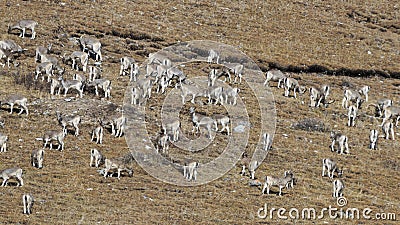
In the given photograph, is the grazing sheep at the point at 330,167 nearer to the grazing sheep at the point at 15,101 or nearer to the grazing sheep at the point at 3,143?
the grazing sheep at the point at 3,143

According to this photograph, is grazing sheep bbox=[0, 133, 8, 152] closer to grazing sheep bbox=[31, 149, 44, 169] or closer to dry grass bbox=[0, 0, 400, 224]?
dry grass bbox=[0, 0, 400, 224]

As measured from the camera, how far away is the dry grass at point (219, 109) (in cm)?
2798

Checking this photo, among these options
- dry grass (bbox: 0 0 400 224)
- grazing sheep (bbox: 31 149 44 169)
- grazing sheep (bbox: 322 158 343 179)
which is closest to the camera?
dry grass (bbox: 0 0 400 224)

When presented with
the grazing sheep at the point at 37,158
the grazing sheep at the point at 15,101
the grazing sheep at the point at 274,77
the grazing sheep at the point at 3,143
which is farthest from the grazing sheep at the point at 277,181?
the grazing sheep at the point at 274,77

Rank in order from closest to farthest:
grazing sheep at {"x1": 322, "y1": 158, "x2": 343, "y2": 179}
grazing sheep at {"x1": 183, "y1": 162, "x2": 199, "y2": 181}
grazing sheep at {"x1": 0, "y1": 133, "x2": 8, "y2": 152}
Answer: grazing sheep at {"x1": 183, "y1": 162, "x2": 199, "y2": 181} → grazing sheep at {"x1": 0, "y1": 133, "x2": 8, "y2": 152} → grazing sheep at {"x1": 322, "y1": 158, "x2": 343, "y2": 179}

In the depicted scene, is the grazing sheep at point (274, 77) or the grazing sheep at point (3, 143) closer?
the grazing sheep at point (3, 143)

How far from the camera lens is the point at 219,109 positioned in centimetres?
3900

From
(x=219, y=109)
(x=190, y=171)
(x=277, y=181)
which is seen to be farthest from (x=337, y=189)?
(x=219, y=109)

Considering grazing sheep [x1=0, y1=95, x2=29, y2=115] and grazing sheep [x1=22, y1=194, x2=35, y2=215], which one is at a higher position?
grazing sheep [x1=0, y1=95, x2=29, y2=115]

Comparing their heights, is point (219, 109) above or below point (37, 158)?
above

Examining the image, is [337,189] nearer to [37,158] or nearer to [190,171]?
[190,171]

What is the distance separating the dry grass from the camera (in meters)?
28.0

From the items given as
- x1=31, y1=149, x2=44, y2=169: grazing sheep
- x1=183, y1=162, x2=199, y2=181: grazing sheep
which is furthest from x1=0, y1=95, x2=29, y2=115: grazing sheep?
x1=183, y1=162, x2=199, y2=181: grazing sheep

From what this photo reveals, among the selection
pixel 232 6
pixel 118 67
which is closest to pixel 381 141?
pixel 118 67
